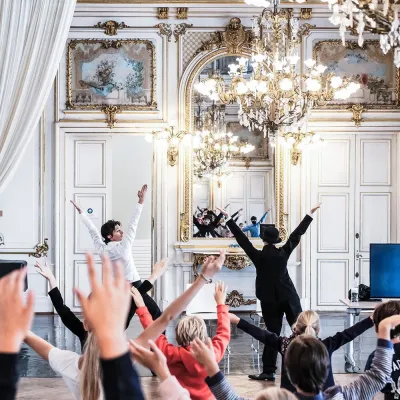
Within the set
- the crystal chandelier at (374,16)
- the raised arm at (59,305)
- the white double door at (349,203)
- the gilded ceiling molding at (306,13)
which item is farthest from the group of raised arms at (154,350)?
the gilded ceiling molding at (306,13)

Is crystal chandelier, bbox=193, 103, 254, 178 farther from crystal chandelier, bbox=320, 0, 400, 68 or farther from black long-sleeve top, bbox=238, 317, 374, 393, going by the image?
crystal chandelier, bbox=320, 0, 400, 68

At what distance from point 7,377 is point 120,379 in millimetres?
226

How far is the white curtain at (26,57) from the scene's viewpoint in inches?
222

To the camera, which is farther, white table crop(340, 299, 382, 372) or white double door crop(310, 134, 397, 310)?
white double door crop(310, 134, 397, 310)

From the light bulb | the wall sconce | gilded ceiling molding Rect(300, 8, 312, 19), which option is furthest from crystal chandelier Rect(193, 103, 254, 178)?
the light bulb

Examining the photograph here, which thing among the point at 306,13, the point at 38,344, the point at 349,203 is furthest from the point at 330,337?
the point at 306,13

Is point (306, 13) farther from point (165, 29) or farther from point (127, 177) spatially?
point (127, 177)

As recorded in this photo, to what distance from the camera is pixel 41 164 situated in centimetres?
1170

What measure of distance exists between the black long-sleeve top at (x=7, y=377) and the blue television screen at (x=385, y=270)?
575cm

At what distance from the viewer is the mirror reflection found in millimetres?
11758

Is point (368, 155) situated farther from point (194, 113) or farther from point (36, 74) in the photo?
point (36, 74)

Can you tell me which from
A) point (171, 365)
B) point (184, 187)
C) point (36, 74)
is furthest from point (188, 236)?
point (171, 365)

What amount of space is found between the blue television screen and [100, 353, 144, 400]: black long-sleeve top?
5.73 meters

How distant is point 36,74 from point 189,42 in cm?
633
